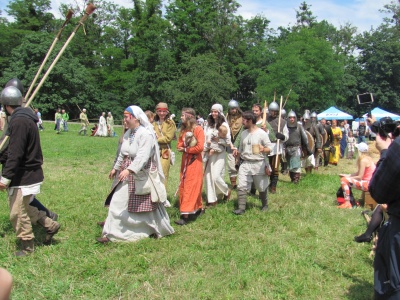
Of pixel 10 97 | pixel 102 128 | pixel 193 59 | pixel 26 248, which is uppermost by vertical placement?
pixel 193 59

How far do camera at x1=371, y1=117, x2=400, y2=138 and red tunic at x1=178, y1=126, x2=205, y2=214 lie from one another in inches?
117

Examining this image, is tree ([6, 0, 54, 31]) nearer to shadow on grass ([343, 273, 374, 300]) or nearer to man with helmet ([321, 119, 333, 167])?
man with helmet ([321, 119, 333, 167])

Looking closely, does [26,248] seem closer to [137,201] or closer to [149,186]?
[137,201]

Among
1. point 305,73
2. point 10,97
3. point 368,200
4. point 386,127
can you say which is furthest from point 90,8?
point 305,73

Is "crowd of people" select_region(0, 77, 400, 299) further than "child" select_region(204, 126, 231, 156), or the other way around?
"child" select_region(204, 126, 231, 156)

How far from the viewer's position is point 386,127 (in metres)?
3.65

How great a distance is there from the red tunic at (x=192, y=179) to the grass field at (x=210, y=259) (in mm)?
299

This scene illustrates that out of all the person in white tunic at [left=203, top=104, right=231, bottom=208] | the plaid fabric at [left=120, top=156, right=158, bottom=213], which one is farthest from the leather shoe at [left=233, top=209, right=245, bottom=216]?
the plaid fabric at [left=120, top=156, right=158, bottom=213]

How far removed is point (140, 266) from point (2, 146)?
221 centimetres

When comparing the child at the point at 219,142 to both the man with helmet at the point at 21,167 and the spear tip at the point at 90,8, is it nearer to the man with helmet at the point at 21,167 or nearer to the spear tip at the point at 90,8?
the spear tip at the point at 90,8

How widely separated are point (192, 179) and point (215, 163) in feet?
3.20

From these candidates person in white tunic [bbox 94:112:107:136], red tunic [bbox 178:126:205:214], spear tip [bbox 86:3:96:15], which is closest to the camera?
spear tip [bbox 86:3:96:15]

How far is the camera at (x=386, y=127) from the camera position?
11.6 ft

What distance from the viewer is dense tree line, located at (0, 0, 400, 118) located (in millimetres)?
38312
